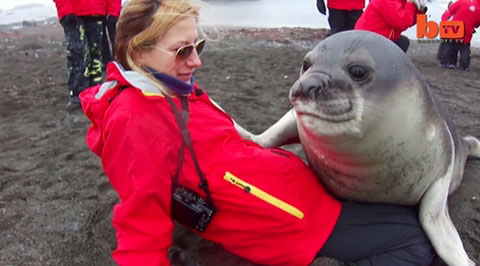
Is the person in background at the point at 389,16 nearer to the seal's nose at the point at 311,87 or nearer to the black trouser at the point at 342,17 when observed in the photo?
the black trouser at the point at 342,17

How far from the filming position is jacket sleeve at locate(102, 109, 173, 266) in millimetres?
1499

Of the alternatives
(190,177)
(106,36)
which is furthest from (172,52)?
(106,36)

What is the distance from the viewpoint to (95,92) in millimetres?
1794

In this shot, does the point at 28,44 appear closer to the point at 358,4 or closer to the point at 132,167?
the point at 358,4

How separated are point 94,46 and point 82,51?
0.79ft

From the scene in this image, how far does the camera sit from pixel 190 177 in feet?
5.42

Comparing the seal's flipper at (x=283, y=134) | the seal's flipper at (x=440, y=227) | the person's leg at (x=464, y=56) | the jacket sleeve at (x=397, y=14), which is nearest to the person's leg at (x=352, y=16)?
the jacket sleeve at (x=397, y=14)

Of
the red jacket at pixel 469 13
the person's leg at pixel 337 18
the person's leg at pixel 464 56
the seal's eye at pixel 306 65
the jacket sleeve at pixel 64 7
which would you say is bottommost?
the person's leg at pixel 464 56

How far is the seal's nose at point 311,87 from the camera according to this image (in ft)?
4.77

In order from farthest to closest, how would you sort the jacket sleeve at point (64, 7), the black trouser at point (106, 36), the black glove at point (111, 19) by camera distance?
the black trouser at point (106, 36) → the black glove at point (111, 19) → the jacket sleeve at point (64, 7)

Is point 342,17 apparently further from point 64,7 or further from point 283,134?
point 283,134

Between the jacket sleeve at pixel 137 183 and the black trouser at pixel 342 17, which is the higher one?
the jacket sleeve at pixel 137 183

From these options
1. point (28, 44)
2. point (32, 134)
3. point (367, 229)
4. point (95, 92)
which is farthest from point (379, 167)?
point (28, 44)

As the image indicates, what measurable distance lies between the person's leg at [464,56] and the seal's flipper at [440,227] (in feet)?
15.8
